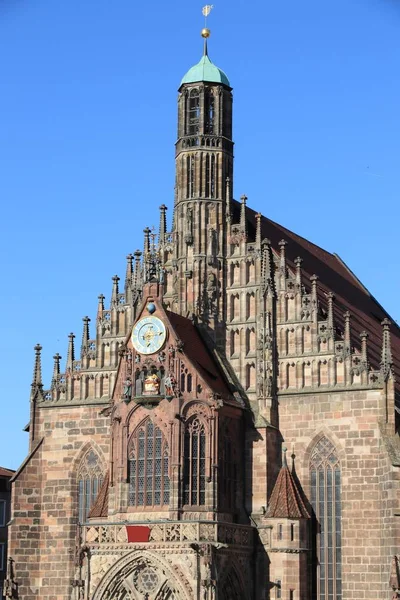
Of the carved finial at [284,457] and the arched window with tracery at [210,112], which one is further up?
the arched window with tracery at [210,112]

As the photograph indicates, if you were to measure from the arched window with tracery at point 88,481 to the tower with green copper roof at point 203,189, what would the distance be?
27.5 ft

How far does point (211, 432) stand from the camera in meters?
62.0

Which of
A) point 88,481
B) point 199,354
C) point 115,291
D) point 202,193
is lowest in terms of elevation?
point 88,481

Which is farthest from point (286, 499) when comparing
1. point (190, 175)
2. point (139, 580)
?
point (190, 175)

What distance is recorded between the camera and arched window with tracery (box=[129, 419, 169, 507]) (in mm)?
62031

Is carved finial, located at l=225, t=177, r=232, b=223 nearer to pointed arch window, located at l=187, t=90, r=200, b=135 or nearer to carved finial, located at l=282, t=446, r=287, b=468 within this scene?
pointed arch window, located at l=187, t=90, r=200, b=135

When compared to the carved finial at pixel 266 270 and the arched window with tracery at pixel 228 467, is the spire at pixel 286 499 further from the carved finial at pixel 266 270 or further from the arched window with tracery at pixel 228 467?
the carved finial at pixel 266 270

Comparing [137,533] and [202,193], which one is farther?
[202,193]

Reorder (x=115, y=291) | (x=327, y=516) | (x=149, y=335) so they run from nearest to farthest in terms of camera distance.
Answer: (x=327, y=516)
(x=149, y=335)
(x=115, y=291)

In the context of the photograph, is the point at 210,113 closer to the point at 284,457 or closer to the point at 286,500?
the point at 284,457

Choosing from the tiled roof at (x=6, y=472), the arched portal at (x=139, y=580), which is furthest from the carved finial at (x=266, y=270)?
the tiled roof at (x=6, y=472)

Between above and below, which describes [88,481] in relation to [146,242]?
below

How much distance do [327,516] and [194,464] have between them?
21.3ft

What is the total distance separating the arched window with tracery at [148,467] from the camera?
62.0 m
